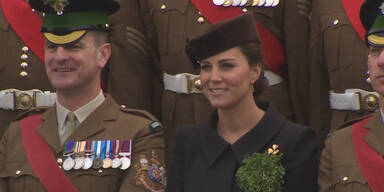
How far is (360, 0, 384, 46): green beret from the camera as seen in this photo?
16.6 ft

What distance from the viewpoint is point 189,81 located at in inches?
252

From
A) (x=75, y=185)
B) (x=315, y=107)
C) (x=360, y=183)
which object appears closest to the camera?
(x=360, y=183)

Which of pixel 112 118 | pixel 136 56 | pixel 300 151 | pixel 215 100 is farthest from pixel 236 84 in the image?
pixel 136 56

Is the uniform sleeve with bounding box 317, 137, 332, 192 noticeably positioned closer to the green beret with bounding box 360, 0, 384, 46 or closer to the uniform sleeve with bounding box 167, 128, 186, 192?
the green beret with bounding box 360, 0, 384, 46

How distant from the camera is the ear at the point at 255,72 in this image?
5242 mm

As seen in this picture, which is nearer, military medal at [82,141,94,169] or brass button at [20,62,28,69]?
military medal at [82,141,94,169]

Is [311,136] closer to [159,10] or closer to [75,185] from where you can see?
[75,185]

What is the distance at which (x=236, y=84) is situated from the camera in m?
5.20

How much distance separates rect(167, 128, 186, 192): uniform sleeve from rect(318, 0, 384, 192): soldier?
2.27 feet

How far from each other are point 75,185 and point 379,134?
1565 mm

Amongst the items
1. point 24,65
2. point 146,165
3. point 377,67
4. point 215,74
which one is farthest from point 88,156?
point 377,67

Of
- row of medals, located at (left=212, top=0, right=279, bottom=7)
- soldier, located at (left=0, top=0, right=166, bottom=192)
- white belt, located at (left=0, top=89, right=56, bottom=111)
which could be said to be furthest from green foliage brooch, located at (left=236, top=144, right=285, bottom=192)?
white belt, located at (left=0, top=89, right=56, bottom=111)

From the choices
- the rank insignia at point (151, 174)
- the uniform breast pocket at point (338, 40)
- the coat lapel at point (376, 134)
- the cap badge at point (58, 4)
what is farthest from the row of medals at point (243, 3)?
the coat lapel at point (376, 134)

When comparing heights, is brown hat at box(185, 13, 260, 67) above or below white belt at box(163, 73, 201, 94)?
above
